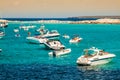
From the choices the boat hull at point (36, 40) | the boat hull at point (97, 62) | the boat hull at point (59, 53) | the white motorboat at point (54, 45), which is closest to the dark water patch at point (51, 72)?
the boat hull at point (97, 62)

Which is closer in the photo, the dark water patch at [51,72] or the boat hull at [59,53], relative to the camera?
the dark water patch at [51,72]

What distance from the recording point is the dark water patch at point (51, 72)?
156 feet

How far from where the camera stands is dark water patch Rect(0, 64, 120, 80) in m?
47.4

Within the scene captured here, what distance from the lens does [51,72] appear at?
165 feet

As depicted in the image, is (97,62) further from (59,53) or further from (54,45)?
(54,45)

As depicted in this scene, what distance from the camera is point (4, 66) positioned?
183ft

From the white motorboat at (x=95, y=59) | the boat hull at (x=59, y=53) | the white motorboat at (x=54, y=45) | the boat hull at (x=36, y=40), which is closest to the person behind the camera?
the white motorboat at (x=95, y=59)

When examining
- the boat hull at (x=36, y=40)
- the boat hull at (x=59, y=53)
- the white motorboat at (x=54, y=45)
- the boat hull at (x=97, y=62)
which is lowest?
the boat hull at (x=36, y=40)

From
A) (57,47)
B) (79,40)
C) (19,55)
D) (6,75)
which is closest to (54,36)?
(79,40)

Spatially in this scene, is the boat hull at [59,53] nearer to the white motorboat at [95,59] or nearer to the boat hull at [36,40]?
the white motorboat at [95,59]

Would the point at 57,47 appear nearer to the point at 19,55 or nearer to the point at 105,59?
the point at 19,55

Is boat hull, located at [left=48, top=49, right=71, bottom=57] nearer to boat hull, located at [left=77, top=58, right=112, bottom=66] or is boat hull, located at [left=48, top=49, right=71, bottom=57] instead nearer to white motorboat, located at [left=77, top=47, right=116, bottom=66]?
white motorboat, located at [left=77, top=47, right=116, bottom=66]

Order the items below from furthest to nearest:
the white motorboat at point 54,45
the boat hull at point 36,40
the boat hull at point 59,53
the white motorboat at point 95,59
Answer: the boat hull at point 36,40
the white motorboat at point 54,45
the boat hull at point 59,53
the white motorboat at point 95,59

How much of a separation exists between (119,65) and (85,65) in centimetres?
444
